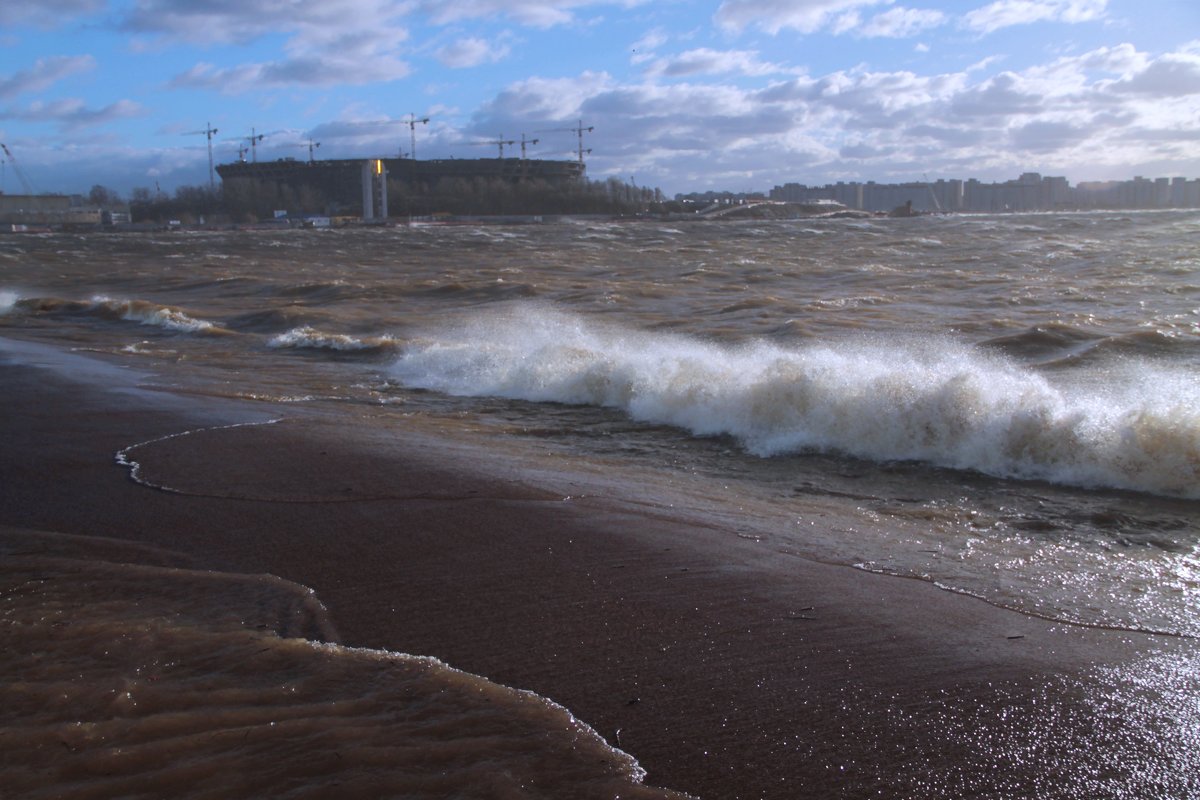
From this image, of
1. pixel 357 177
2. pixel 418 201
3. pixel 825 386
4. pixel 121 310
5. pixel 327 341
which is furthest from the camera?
pixel 357 177

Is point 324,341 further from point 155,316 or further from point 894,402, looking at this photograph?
point 894,402

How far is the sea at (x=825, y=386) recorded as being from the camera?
20.5ft

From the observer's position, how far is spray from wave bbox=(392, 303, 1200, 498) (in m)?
7.88

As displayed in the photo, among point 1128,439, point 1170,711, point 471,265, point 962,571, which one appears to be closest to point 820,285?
point 471,265

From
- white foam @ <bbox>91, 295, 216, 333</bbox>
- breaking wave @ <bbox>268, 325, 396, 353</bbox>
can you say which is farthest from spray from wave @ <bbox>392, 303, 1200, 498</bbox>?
white foam @ <bbox>91, 295, 216, 333</bbox>

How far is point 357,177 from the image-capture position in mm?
136000

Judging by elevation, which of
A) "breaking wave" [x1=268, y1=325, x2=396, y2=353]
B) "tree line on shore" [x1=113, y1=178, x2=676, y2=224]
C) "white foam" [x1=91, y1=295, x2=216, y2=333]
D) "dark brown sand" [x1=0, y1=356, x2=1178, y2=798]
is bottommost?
"dark brown sand" [x1=0, y1=356, x2=1178, y2=798]

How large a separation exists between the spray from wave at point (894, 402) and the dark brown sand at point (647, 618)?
3.35 meters

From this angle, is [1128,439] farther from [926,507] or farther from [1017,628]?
[1017,628]

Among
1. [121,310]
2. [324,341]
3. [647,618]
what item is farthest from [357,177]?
[647,618]

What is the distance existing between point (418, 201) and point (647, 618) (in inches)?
4963

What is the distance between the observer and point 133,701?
356 cm

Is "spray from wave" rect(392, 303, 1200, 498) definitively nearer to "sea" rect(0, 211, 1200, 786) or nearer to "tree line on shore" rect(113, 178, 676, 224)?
"sea" rect(0, 211, 1200, 786)

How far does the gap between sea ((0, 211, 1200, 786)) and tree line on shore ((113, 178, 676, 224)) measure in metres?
91.1
